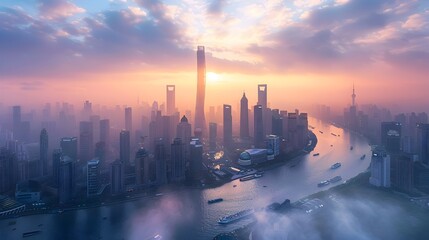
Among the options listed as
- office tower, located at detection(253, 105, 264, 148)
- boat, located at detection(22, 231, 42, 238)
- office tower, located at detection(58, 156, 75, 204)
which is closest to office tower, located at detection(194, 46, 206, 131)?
office tower, located at detection(253, 105, 264, 148)

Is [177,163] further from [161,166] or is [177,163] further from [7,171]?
[7,171]

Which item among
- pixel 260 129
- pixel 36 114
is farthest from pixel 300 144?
pixel 36 114

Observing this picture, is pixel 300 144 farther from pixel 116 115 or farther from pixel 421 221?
pixel 116 115

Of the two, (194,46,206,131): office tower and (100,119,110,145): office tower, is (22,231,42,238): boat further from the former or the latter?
(194,46,206,131): office tower

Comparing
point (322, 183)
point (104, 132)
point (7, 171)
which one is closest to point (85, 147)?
point (104, 132)

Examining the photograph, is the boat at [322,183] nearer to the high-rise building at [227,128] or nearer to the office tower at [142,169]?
the office tower at [142,169]

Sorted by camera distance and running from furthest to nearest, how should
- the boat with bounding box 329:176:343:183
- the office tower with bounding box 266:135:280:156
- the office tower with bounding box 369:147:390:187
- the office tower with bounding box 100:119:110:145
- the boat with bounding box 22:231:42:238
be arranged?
the office tower with bounding box 266:135:280:156, the office tower with bounding box 100:119:110:145, the boat with bounding box 329:176:343:183, the office tower with bounding box 369:147:390:187, the boat with bounding box 22:231:42:238
